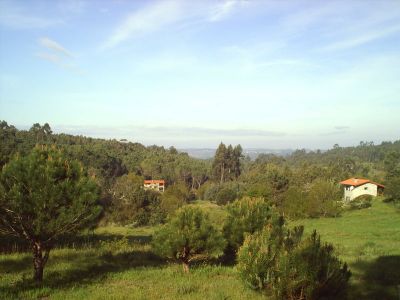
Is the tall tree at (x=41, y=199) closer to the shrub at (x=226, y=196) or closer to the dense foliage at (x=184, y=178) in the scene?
the dense foliage at (x=184, y=178)

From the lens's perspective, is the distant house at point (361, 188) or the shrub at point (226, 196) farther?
the shrub at point (226, 196)

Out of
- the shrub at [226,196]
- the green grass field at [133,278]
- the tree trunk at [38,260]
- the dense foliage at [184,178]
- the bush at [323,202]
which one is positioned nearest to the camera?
the green grass field at [133,278]

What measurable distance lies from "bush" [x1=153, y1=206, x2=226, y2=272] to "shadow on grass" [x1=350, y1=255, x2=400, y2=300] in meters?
3.98

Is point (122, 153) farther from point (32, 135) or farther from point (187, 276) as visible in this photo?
point (187, 276)

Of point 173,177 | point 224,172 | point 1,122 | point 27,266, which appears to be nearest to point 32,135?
point 1,122

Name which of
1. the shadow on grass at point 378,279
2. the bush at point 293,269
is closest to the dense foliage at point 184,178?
the bush at point 293,269

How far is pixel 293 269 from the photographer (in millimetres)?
6840

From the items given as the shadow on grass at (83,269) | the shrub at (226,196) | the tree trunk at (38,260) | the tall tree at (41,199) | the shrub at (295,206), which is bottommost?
the shrub at (226,196)

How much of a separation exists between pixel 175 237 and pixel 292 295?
14.0 feet

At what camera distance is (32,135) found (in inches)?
4087

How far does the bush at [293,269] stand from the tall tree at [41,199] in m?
3.97

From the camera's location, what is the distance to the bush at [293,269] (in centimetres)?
686

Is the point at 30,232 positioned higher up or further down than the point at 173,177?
higher up

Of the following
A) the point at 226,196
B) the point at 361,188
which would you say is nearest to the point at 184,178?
the point at 226,196
